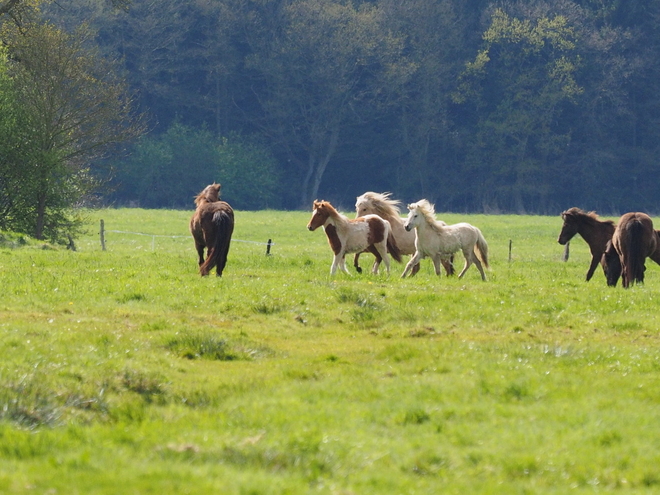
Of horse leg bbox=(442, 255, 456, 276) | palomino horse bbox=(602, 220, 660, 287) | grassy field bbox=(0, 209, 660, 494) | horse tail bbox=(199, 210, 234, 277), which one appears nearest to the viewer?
grassy field bbox=(0, 209, 660, 494)

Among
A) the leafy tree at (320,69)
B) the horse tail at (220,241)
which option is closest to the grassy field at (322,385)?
the horse tail at (220,241)

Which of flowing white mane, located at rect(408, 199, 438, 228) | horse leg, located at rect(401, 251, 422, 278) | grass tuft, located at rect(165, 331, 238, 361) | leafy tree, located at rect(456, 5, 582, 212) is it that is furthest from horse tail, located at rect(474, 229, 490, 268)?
leafy tree, located at rect(456, 5, 582, 212)

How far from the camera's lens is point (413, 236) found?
2466 cm

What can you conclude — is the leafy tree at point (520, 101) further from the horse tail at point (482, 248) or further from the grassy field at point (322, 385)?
the grassy field at point (322, 385)

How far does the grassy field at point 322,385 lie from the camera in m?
7.71

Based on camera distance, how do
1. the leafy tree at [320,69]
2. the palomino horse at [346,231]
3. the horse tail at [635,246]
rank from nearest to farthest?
the horse tail at [635,246] → the palomino horse at [346,231] → the leafy tree at [320,69]

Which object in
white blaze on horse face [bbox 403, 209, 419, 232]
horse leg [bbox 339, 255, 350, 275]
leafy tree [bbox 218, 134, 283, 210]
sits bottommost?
horse leg [bbox 339, 255, 350, 275]

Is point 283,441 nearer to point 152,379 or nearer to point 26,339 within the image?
point 152,379

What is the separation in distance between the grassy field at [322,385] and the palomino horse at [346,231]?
1.78 meters

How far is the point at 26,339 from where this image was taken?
12.3 metres

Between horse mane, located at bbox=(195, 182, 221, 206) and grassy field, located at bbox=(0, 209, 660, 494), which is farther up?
horse mane, located at bbox=(195, 182, 221, 206)

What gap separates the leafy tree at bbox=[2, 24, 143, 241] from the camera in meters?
34.1

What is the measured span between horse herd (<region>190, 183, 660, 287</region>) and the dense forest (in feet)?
194

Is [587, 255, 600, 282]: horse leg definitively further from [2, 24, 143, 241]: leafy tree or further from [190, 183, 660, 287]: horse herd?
[2, 24, 143, 241]: leafy tree
